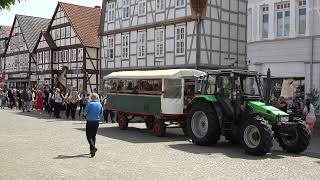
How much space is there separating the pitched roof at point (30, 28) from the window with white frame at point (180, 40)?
28.2 meters

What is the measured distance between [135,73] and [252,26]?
31.7 ft

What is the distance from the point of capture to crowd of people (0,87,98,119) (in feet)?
85.9

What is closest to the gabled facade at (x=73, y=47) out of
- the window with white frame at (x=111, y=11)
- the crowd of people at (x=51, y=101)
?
the window with white frame at (x=111, y=11)

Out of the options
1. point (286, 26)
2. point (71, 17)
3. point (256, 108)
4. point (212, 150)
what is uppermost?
point (71, 17)

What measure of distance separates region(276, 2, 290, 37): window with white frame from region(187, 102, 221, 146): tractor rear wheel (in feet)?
37.6

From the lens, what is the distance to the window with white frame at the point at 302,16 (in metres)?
24.8

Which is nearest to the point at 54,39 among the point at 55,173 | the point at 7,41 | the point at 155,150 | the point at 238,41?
the point at 7,41

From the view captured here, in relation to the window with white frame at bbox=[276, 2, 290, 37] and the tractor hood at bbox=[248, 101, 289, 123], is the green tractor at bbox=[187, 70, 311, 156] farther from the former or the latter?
the window with white frame at bbox=[276, 2, 290, 37]

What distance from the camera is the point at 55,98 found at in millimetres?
27125

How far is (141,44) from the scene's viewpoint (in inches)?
1436

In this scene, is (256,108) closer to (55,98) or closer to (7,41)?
(55,98)

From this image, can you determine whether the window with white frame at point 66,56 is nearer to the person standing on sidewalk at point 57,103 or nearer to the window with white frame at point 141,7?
the window with white frame at point 141,7

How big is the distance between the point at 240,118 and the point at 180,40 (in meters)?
18.4

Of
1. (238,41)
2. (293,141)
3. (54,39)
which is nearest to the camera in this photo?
(293,141)
